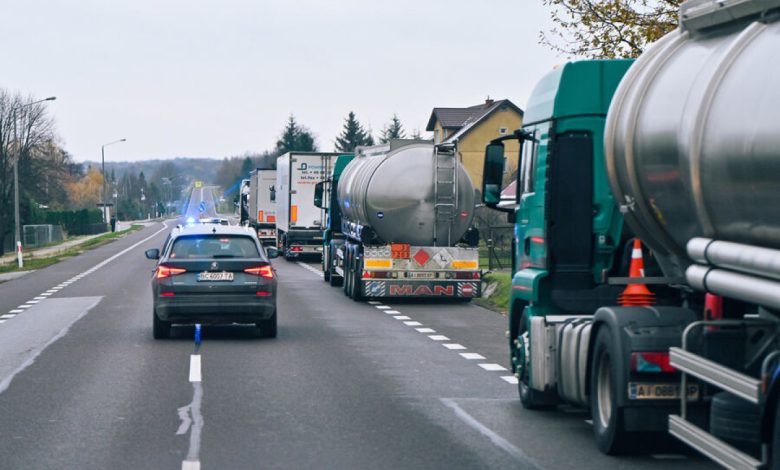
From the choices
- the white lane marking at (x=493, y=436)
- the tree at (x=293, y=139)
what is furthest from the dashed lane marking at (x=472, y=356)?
the tree at (x=293, y=139)

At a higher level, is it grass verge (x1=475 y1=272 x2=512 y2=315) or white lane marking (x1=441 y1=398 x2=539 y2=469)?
white lane marking (x1=441 y1=398 x2=539 y2=469)

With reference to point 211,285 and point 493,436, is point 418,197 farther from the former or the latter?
point 493,436

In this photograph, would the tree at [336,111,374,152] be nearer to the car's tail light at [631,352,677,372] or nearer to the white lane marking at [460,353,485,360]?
the white lane marking at [460,353,485,360]

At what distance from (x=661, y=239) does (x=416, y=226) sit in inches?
689

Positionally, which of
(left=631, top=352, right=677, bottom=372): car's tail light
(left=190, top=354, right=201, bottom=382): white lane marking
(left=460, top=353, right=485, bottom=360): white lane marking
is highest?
(left=631, top=352, right=677, bottom=372): car's tail light

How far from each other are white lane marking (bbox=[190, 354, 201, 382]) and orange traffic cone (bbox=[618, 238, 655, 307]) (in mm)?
5431

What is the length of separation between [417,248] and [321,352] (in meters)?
9.56

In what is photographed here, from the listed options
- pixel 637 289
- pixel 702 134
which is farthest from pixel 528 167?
pixel 702 134

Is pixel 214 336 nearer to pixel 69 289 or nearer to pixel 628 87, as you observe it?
pixel 628 87

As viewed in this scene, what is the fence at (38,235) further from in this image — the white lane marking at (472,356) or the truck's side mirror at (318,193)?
the white lane marking at (472,356)

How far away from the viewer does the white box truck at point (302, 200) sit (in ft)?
152

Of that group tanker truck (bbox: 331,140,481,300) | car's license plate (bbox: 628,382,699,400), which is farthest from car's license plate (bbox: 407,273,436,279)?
car's license plate (bbox: 628,382,699,400)

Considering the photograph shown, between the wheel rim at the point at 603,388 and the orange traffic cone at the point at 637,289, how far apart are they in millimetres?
692

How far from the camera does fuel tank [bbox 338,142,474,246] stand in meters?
26.4
